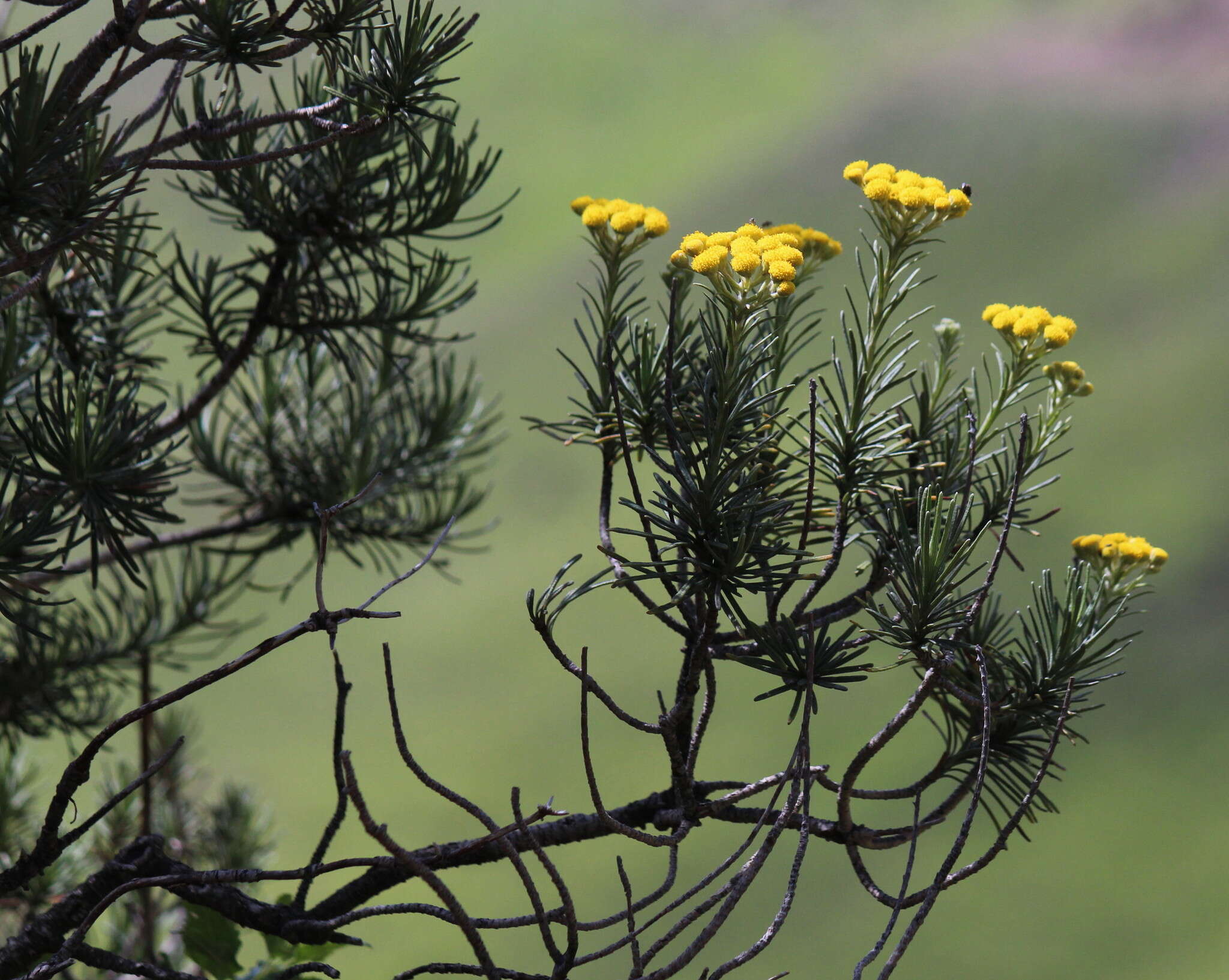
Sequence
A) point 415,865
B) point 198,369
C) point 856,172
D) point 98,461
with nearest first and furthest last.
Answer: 1. point 415,865
2. point 856,172
3. point 98,461
4. point 198,369

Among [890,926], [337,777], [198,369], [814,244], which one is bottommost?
[890,926]

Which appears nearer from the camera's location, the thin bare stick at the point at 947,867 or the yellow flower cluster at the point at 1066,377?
the thin bare stick at the point at 947,867

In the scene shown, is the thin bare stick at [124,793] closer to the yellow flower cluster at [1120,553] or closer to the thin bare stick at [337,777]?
the thin bare stick at [337,777]

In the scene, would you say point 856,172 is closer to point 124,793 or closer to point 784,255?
point 784,255

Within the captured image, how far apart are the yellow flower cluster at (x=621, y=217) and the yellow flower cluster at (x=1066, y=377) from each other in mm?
155

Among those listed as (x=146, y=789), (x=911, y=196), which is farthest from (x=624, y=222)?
(x=146, y=789)

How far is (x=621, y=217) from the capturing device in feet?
1.31

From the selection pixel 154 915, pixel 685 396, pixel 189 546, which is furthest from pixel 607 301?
pixel 154 915

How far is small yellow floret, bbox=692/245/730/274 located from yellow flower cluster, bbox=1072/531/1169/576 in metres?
0.18

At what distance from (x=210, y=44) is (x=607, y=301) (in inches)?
7.5

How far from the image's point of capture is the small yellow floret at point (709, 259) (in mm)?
321

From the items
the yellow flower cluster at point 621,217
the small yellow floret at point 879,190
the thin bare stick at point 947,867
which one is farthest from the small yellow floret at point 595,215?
the thin bare stick at point 947,867

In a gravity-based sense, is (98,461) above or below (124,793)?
above

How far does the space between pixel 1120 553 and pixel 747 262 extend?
194mm
